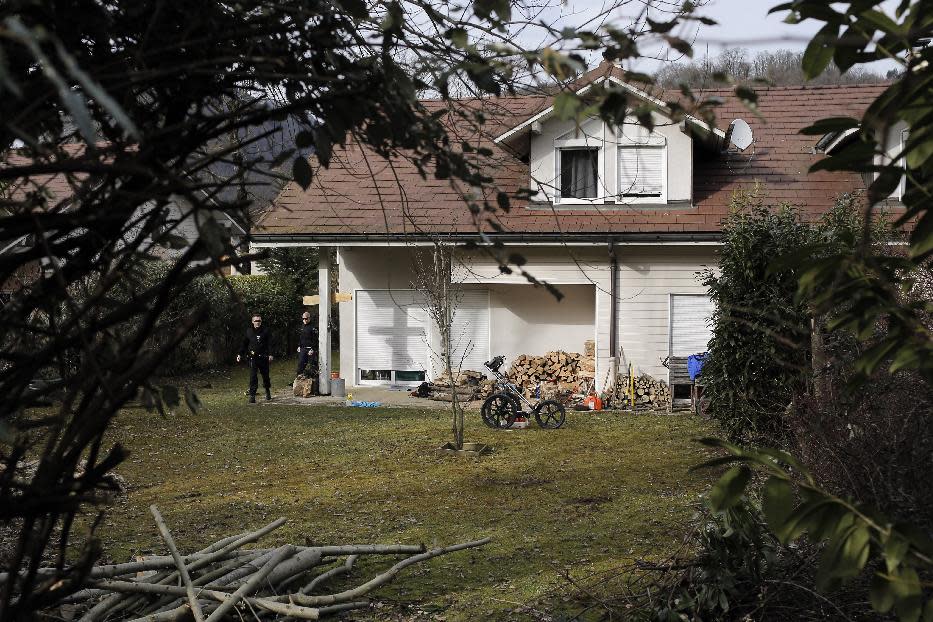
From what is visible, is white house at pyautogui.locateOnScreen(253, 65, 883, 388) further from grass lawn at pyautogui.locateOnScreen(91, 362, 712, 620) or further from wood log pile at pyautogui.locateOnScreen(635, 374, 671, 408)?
grass lawn at pyautogui.locateOnScreen(91, 362, 712, 620)

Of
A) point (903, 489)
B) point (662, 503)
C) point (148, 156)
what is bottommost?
point (662, 503)

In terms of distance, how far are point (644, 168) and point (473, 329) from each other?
4.76 meters

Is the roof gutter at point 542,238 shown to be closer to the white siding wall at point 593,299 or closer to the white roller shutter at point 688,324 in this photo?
the white siding wall at point 593,299

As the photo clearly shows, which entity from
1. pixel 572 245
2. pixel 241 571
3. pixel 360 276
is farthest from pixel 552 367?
pixel 241 571

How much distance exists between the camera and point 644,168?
61.4 feet

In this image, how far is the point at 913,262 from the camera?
2.17m

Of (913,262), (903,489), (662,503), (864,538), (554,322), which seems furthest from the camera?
(554,322)

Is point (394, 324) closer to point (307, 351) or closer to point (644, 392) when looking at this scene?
point (307, 351)

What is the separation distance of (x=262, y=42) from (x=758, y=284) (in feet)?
31.6

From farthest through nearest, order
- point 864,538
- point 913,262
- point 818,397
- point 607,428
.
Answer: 1. point 607,428
2. point 818,397
3. point 913,262
4. point 864,538

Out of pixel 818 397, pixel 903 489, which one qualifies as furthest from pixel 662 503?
pixel 903 489

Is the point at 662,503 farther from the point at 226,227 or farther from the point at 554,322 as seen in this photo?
the point at 554,322

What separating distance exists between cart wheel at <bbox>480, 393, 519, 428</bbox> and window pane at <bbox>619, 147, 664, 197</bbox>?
5239 millimetres

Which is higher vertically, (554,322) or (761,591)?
(554,322)
